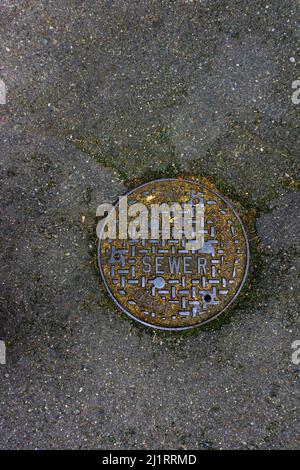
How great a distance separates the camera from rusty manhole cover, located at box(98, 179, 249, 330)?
280 cm

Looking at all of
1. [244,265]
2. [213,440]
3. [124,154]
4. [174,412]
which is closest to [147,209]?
[124,154]

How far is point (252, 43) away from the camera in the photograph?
9.12ft

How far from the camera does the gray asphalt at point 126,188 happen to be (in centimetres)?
279

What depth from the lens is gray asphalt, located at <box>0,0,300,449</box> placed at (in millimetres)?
2789

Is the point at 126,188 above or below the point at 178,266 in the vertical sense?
above

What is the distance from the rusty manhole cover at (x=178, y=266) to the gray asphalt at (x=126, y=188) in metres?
0.10

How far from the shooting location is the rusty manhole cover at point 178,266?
2.80 m

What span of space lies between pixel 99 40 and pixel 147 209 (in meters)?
1.24

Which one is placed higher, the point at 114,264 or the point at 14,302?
the point at 114,264

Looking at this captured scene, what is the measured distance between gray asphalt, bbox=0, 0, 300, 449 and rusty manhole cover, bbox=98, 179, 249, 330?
0.10m

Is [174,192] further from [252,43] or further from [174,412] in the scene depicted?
[174,412]

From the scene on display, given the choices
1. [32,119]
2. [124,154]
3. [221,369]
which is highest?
[32,119]

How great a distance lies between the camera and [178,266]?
2.80 m

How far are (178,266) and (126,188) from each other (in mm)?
665
